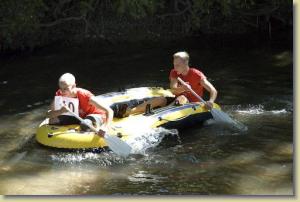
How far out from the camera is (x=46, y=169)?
594 centimetres

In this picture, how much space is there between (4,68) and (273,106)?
5898mm

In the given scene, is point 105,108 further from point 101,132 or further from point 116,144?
point 116,144

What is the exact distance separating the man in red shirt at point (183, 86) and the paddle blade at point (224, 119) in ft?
0.37

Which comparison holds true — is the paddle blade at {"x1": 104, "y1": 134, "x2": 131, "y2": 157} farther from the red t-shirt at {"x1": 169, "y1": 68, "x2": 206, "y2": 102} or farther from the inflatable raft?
the red t-shirt at {"x1": 169, "y1": 68, "x2": 206, "y2": 102}

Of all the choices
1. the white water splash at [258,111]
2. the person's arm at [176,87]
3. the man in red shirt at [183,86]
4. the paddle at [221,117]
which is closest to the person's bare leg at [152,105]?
the man in red shirt at [183,86]

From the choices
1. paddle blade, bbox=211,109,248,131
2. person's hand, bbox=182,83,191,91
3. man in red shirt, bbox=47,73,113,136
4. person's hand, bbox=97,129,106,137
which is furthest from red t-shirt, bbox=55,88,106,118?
paddle blade, bbox=211,109,248,131

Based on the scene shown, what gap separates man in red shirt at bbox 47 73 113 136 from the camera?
6176 mm

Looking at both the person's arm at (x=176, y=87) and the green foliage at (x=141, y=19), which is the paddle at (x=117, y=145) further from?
the green foliage at (x=141, y=19)

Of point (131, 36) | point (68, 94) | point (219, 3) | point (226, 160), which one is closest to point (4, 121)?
point (68, 94)

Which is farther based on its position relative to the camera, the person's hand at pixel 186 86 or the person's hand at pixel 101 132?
the person's hand at pixel 186 86

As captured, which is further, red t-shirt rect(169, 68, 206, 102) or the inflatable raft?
red t-shirt rect(169, 68, 206, 102)

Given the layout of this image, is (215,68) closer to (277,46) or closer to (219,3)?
(277,46)

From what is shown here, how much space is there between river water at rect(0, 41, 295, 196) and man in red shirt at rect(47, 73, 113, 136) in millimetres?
413

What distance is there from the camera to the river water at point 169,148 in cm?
541
